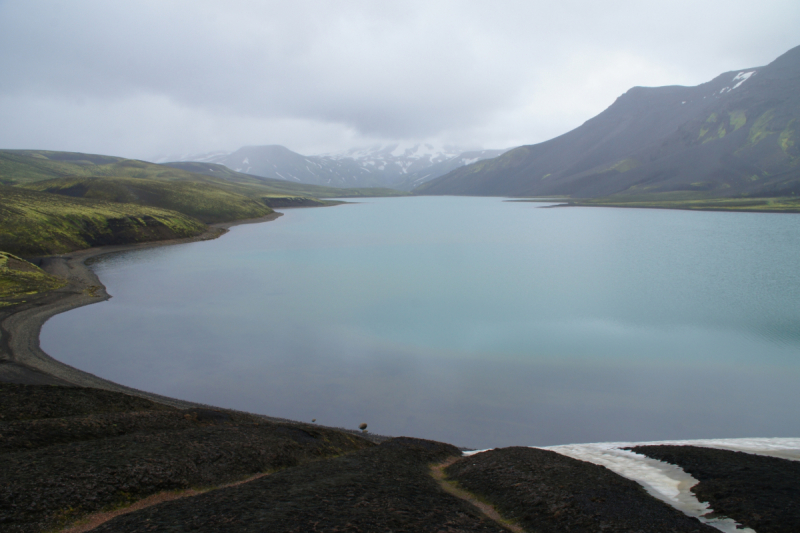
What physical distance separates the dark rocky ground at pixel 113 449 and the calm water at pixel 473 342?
420 cm

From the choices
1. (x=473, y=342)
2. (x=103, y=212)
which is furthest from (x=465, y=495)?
(x=103, y=212)

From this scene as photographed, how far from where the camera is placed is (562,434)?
663 inches

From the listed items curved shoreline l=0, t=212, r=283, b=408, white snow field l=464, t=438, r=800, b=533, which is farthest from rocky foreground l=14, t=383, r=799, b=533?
curved shoreline l=0, t=212, r=283, b=408

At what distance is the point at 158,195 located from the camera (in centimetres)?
10288

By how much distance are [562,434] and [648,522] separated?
8.48 m

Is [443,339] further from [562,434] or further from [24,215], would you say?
[24,215]

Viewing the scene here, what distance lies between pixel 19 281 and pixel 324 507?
38.2 metres

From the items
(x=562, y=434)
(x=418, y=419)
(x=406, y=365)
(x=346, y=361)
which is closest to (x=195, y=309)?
(x=346, y=361)

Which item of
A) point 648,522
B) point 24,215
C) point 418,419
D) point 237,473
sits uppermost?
point 24,215

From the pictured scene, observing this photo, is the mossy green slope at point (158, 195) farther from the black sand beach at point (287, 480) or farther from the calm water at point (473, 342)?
the black sand beach at point (287, 480)

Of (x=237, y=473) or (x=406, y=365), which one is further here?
(x=406, y=365)

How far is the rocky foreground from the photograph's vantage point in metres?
8.40

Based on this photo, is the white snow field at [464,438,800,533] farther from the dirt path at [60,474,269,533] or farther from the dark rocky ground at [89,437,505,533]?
the dirt path at [60,474,269,533]

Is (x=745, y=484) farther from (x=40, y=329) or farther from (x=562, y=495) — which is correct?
(x=40, y=329)
